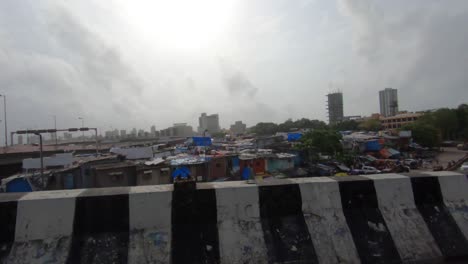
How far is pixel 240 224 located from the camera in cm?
260

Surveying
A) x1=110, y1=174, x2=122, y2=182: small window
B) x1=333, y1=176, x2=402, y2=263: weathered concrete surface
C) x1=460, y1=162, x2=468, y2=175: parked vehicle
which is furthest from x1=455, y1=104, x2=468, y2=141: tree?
x1=333, y1=176, x2=402, y2=263: weathered concrete surface

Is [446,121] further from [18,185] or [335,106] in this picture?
[335,106]

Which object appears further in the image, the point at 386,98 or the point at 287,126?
the point at 386,98

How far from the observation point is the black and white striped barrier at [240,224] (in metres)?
2.32

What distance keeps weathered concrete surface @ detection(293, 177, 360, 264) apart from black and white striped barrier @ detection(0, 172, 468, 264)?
0.03 ft

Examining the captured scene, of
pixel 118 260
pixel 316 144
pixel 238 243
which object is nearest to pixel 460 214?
pixel 238 243

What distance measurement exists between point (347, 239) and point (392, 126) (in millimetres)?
86346

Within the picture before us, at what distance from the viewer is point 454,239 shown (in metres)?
2.78

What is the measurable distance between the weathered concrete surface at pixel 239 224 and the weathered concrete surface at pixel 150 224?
0.51 metres

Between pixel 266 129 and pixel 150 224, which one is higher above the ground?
pixel 266 129

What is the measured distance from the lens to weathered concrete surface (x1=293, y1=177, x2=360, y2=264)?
99.1 inches

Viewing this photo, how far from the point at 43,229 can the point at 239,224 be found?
1813 millimetres

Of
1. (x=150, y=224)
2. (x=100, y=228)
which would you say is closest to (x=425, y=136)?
(x=150, y=224)

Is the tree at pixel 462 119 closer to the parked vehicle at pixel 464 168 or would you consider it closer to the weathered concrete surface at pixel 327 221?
the parked vehicle at pixel 464 168
